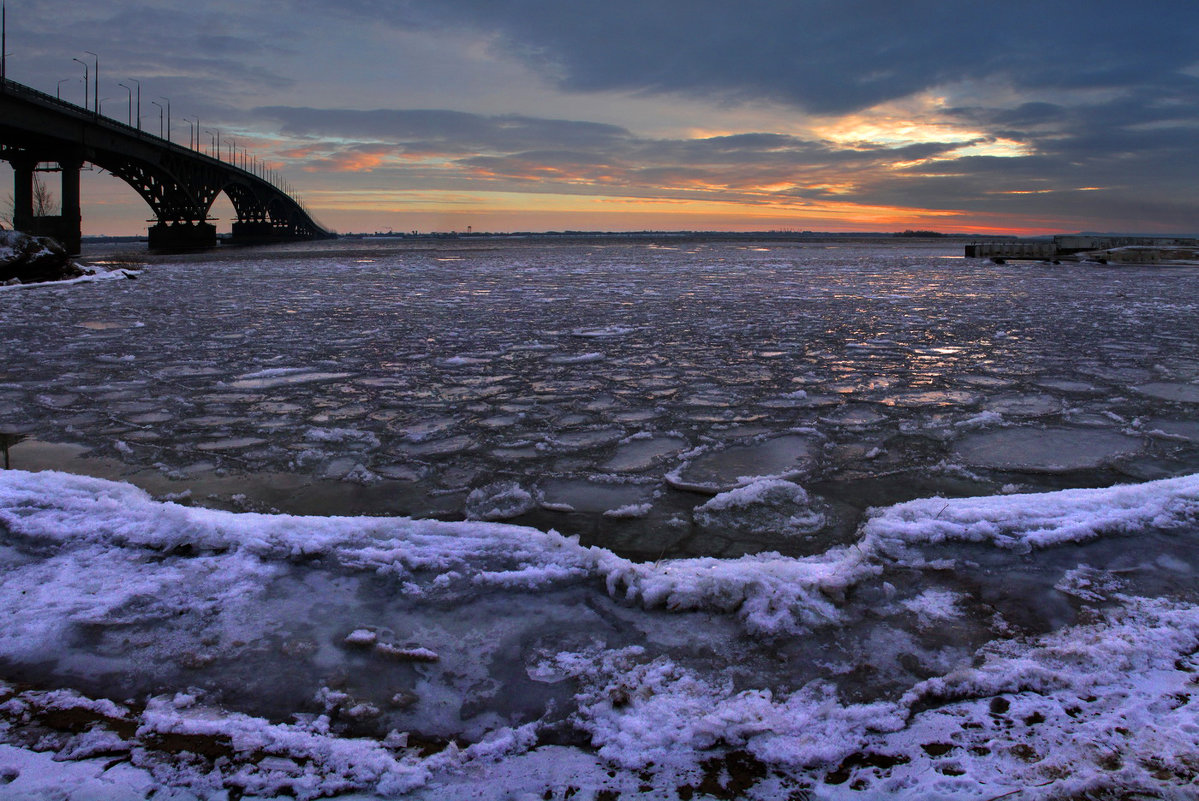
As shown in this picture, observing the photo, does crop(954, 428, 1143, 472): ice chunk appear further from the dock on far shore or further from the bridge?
the bridge

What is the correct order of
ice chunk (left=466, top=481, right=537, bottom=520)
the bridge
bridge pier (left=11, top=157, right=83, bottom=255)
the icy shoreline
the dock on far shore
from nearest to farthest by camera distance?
the icy shoreline → ice chunk (left=466, top=481, right=537, bottom=520) → the dock on far shore → the bridge → bridge pier (left=11, top=157, right=83, bottom=255)

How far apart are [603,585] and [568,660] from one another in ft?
1.31

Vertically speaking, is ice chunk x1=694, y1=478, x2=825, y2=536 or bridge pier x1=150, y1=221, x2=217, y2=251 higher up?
bridge pier x1=150, y1=221, x2=217, y2=251

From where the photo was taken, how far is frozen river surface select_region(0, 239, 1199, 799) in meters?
1.41

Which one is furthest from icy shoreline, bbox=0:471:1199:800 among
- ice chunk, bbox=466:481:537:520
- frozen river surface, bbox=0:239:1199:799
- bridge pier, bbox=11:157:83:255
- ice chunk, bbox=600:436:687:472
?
bridge pier, bbox=11:157:83:255

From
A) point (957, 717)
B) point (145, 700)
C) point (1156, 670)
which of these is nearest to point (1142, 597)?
point (1156, 670)

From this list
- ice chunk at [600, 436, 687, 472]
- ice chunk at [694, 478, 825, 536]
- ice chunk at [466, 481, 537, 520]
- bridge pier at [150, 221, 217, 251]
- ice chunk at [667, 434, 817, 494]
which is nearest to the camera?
ice chunk at [694, 478, 825, 536]

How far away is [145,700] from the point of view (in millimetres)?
1591

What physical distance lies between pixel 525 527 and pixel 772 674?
113cm

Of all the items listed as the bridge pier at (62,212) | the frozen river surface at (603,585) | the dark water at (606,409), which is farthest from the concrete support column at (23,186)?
the frozen river surface at (603,585)

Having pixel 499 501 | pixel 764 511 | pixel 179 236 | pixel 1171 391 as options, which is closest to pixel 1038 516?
pixel 764 511

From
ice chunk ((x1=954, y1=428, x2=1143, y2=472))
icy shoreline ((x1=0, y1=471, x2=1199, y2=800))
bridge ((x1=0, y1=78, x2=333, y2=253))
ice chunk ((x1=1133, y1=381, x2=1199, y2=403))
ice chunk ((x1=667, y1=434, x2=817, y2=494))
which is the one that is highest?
bridge ((x1=0, y1=78, x2=333, y2=253))

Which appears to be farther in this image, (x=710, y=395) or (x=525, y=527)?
(x=710, y=395)

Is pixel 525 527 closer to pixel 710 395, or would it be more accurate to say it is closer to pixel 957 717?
pixel 957 717
